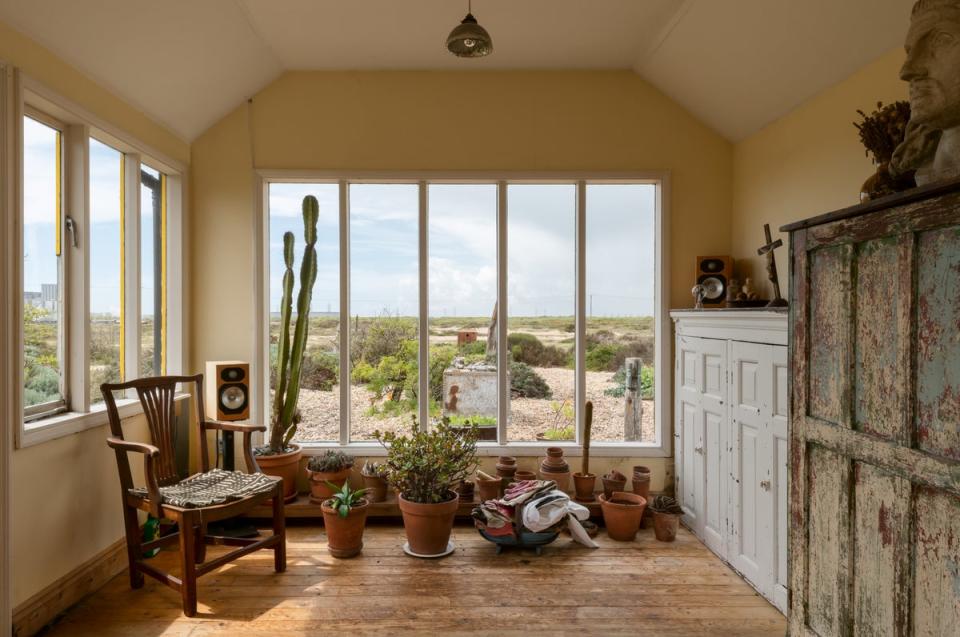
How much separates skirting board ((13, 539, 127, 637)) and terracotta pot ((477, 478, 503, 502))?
6.67ft

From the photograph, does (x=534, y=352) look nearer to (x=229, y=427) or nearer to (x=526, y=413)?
(x=526, y=413)

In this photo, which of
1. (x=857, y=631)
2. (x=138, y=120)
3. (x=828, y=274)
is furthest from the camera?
(x=138, y=120)

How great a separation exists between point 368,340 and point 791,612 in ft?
9.97

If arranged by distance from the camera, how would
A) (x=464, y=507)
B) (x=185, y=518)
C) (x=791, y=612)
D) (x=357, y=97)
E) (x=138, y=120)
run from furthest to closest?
(x=357, y=97), (x=464, y=507), (x=138, y=120), (x=185, y=518), (x=791, y=612)

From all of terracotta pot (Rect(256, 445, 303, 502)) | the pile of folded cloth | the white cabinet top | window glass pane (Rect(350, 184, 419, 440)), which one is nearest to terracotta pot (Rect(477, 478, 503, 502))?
the pile of folded cloth

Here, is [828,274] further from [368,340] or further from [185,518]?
[368,340]

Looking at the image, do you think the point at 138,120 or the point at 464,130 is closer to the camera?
the point at 138,120

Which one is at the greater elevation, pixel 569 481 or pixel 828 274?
pixel 828 274

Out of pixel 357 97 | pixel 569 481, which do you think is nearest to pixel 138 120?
pixel 357 97

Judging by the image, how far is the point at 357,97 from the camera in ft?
12.9

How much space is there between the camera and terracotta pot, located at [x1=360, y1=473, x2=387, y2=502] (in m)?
3.73

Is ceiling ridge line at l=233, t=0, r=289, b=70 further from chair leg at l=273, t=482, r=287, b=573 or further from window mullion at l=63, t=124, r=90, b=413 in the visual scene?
chair leg at l=273, t=482, r=287, b=573

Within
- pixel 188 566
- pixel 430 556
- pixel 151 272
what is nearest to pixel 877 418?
pixel 430 556

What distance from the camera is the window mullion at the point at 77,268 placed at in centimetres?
282
